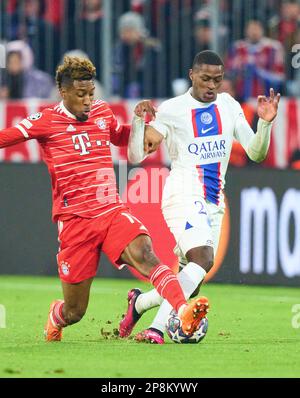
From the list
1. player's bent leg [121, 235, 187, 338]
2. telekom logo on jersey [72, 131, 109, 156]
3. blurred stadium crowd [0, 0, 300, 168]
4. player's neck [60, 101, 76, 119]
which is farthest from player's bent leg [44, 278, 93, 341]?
blurred stadium crowd [0, 0, 300, 168]

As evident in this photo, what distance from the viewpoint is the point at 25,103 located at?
16.6 metres

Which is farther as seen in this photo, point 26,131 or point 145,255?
point 26,131

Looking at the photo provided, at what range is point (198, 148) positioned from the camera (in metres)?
9.94

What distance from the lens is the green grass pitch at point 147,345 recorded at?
8.10m

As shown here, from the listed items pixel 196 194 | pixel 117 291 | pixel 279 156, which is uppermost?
pixel 196 194

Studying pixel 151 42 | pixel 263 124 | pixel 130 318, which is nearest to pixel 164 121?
pixel 263 124

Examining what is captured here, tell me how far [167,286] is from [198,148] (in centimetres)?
150

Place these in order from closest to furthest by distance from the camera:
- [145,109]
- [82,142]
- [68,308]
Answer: [145,109] < [82,142] < [68,308]

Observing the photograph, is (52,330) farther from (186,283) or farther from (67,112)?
(67,112)

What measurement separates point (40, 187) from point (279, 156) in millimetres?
3069

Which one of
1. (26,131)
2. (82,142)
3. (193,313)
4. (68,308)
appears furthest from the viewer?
(68,308)

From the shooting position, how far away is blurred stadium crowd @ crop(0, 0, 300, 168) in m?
16.1

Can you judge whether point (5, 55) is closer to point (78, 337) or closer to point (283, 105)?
point (283, 105)

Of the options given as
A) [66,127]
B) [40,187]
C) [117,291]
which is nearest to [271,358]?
[66,127]
